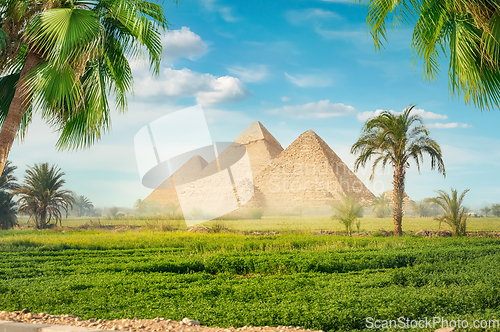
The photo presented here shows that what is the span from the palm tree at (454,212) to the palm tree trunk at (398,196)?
1.86 meters

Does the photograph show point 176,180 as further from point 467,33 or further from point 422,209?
point 467,33

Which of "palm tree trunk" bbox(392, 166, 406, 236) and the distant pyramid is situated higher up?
the distant pyramid

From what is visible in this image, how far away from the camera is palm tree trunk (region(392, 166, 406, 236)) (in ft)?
65.6

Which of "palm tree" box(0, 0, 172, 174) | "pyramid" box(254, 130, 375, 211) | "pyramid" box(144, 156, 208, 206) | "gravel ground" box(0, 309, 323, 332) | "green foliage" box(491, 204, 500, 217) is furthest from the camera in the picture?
"pyramid" box(144, 156, 208, 206)

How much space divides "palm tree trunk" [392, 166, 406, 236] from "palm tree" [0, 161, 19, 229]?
1112 inches

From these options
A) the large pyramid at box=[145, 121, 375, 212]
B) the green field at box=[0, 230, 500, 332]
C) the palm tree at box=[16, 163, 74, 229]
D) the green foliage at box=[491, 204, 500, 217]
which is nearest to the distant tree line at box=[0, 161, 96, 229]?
the palm tree at box=[16, 163, 74, 229]

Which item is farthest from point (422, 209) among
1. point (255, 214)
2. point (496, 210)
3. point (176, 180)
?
point (176, 180)

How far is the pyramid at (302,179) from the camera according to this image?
227 feet

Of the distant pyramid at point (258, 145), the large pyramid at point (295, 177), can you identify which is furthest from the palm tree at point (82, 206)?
the distant pyramid at point (258, 145)

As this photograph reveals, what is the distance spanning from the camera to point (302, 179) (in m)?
70.8

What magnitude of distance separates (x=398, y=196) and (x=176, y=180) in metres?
71.7

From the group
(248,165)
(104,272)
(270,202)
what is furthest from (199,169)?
(104,272)

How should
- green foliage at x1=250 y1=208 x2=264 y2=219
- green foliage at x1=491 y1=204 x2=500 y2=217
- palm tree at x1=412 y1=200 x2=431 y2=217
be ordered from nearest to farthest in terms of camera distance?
green foliage at x1=491 y1=204 x2=500 y2=217 → green foliage at x1=250 y1=208 x2=264 y2=219 → palm tree at x1=412 y1=200 x2=431 y2=217

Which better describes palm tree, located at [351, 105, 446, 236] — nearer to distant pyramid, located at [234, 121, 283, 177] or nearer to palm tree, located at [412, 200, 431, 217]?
palm tree, located at [412, 200, 431, 217]
